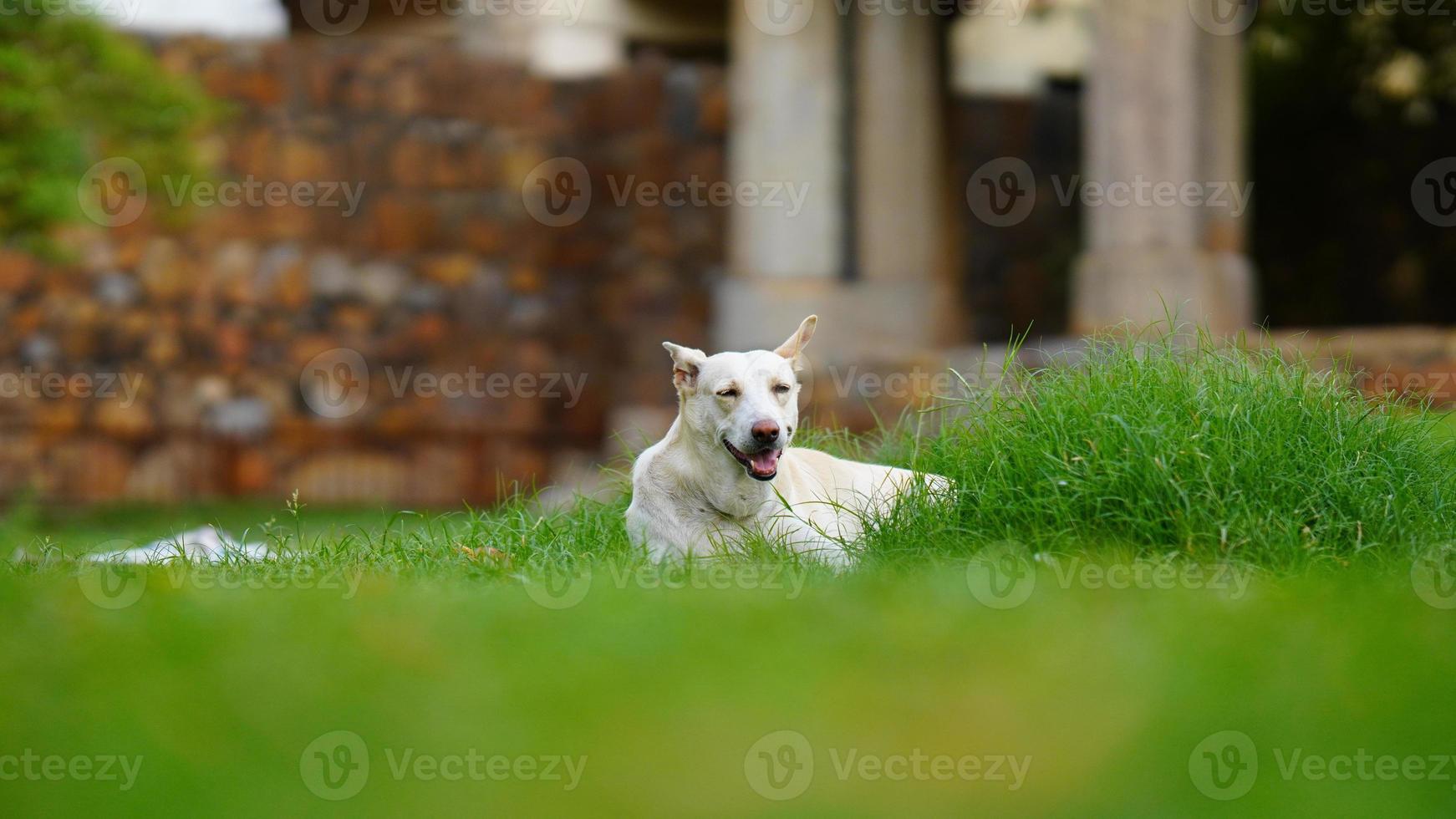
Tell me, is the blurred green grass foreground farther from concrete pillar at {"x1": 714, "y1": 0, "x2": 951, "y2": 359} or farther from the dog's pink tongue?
concrete pillar at {"x1": 714, "y1": 0, "x2": 951, "y2": 359}

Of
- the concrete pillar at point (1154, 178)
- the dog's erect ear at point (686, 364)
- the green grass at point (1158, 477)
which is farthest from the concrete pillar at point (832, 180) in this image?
the dog's erect ear at point (686, 364)

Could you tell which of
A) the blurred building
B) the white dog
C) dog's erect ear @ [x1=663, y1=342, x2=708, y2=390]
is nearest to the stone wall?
the blurred building

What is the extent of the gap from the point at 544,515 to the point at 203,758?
312 centimetres

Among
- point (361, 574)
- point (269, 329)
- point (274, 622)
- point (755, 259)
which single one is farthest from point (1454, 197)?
point (274, 622)

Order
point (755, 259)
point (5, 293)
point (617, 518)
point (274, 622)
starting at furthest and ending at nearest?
point (5, 293) < point (755, 259) < point (617, 518) < point (274, 622)

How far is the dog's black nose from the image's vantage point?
15.8 ft

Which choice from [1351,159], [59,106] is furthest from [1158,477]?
[1351,159]

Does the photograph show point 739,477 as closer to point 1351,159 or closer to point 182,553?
point 182,553

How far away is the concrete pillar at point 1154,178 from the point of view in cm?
1026

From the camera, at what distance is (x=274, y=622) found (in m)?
3.55

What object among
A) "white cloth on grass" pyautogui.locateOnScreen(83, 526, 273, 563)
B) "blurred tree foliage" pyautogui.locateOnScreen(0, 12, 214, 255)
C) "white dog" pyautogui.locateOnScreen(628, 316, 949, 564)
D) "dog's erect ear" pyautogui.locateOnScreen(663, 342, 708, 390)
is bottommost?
"white cloth on grass" pyautogui.locateOnScreen(83, 526, 273, 563)

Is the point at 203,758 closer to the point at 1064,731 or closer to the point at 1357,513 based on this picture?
the point at 1064,731

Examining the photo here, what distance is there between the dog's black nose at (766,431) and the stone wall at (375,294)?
8.65m

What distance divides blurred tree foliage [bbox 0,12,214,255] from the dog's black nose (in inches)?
233
